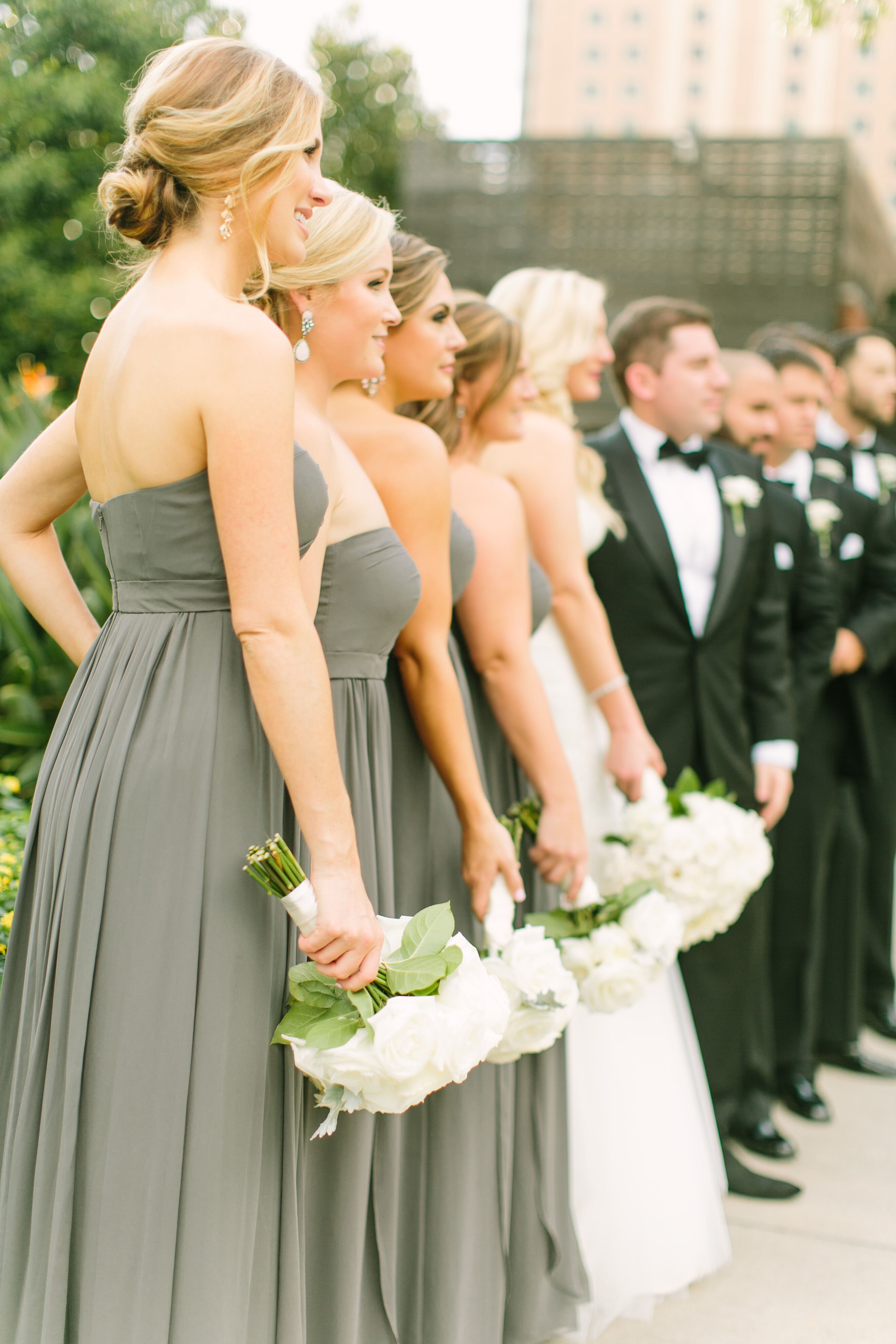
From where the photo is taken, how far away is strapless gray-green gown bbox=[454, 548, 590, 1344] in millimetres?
2902

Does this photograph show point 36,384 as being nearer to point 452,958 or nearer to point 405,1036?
point 452,958

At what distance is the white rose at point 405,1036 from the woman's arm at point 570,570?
1.79 m

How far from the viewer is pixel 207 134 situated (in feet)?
6.21

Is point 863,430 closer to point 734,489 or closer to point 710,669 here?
point 734,489

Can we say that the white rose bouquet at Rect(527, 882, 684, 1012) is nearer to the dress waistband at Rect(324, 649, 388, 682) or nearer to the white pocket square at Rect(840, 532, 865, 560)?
the dress waistband at Rect(324, 649, 388, 682)

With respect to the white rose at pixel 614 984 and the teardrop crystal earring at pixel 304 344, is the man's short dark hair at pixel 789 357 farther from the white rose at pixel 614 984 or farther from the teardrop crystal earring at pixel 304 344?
the teardrop crystal earring at pixel 304 344

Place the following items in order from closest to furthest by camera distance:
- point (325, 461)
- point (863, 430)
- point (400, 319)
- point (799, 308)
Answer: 1. point (325, 461)
2. point (400, 319)
3. point (863, 430)
4. point (799, 308)

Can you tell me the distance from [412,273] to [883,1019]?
4.49 meters

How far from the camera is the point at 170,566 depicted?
199 cm

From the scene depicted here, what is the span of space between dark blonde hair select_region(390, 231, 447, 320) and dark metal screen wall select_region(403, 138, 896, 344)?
48.3ft

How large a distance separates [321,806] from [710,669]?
2.37 m

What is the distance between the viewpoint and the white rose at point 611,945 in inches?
115

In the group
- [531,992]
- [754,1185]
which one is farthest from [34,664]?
[754,1185]

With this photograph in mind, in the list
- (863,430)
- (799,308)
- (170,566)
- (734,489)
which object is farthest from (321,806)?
(799,308)
